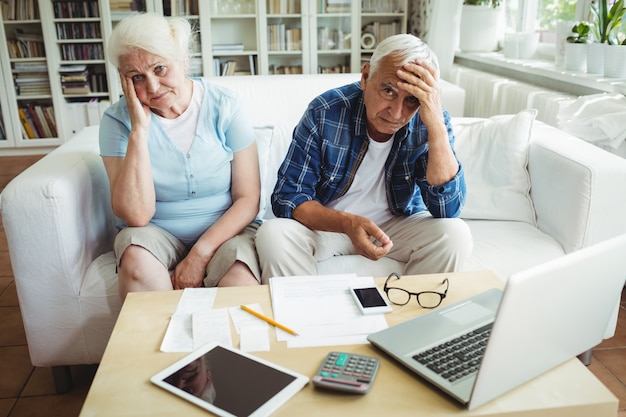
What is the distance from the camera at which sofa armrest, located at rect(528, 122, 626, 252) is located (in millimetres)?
1615

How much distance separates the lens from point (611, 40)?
228cm

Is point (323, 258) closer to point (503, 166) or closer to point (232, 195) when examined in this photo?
point (232, 195)

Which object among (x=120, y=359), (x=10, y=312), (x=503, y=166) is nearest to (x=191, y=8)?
(x=10, y=312)

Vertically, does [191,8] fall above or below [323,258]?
above

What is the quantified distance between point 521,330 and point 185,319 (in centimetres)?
63

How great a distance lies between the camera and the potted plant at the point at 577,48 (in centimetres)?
244

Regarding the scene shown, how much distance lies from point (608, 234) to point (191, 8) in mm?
3675

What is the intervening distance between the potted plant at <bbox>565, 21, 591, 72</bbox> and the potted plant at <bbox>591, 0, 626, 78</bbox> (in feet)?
0.32

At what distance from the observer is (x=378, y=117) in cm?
150

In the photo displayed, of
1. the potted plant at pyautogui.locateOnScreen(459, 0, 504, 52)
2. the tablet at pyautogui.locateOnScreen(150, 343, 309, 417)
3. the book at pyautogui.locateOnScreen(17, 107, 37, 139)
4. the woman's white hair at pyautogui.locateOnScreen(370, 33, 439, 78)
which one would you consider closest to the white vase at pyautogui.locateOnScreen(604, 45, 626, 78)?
the woman's white hair at pyautogui.locateOnScreen(370, 33, 439, 78)

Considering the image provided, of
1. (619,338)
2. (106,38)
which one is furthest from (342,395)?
(106,38)

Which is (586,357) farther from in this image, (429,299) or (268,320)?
(268,320)

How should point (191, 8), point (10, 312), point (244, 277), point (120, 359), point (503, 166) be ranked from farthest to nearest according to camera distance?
point (191, 8)
point (10, 312)
point (503, 166)
point (244, 277)
point (120, 359)

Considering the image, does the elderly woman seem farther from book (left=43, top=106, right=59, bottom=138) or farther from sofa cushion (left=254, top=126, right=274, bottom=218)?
book (left=43, top=106, right=59, bottom=138)
